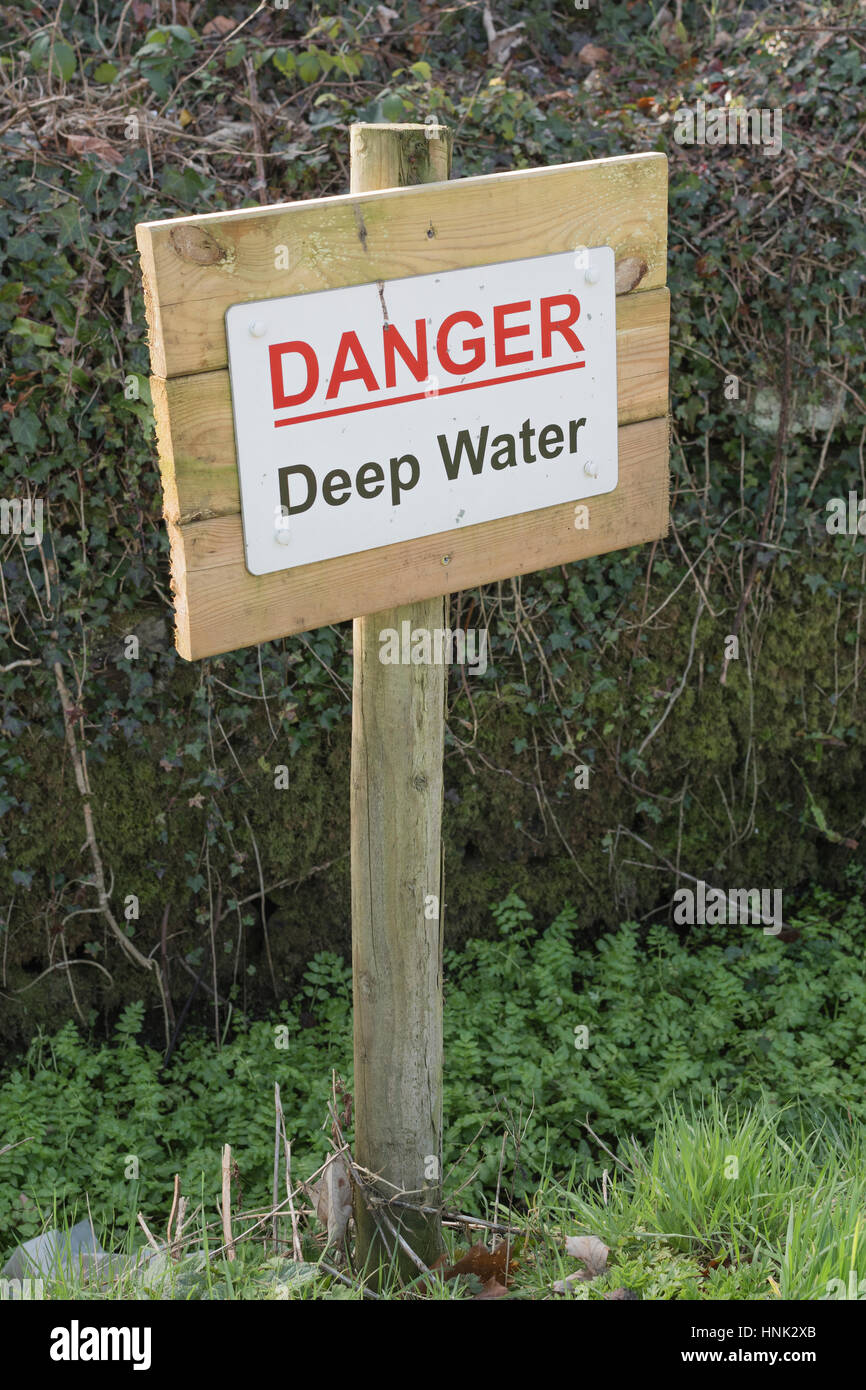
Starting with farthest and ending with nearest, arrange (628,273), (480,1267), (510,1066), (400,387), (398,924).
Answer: (510,1066), (480,1267), (398,924), (628,273), (400,387)

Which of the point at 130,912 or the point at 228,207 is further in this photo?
the point at 130,912

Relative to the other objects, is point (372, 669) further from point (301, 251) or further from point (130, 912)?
point (130, 912)

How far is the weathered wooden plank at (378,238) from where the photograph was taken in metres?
1.59

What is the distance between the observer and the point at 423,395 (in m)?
1.81

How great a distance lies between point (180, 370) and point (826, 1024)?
2.95m

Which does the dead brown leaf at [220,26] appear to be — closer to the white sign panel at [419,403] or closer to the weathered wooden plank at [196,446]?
the white sign panel at [419,403]

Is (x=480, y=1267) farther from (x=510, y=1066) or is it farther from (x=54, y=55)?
(x=54, y=55)

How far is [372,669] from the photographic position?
205 cm

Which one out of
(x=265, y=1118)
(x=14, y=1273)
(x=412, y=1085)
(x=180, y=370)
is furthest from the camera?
A: (x=265, y=1118)

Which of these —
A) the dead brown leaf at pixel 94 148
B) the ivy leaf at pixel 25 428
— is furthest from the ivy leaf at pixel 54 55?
the ivy leaf at pixel 25 428

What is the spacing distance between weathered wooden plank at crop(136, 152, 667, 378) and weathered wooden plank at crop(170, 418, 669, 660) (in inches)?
10.4

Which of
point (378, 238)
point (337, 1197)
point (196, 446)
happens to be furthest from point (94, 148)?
point (337, 1197)

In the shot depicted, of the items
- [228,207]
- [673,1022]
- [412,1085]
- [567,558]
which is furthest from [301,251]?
[673,1022]

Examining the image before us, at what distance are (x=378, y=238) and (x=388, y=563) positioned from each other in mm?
482
